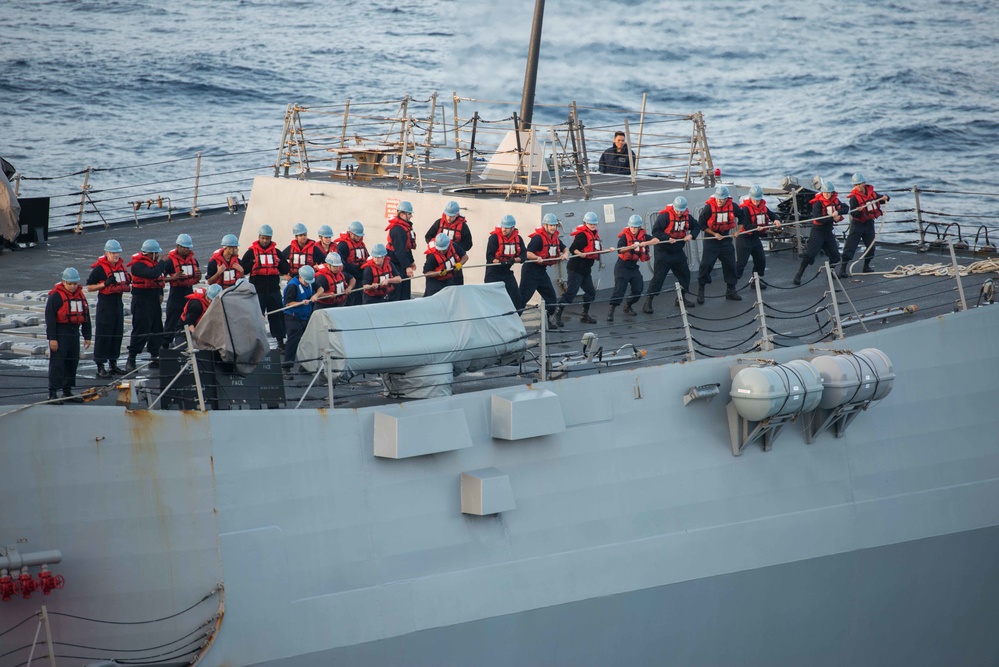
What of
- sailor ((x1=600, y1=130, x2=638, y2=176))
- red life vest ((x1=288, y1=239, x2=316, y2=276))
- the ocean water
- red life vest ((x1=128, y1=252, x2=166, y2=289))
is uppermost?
the ocean water

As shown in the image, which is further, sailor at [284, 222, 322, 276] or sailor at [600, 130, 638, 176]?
sailor at [600, 130, 638, 176]

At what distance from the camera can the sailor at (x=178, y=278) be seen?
1082 centimetres

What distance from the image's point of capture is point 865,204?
13391 millimetres

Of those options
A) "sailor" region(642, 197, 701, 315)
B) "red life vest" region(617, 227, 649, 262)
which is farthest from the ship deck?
"red life vest" region(617, 227, 649, 262)

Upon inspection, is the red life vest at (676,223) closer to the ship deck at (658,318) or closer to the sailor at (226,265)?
the ship deck at (658,318)

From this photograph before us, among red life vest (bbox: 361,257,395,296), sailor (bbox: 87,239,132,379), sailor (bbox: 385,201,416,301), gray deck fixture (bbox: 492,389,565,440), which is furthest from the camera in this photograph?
sailor (bbox: 385,201,416,301)

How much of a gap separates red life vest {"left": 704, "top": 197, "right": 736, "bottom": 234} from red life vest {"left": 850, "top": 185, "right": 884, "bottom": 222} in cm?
181

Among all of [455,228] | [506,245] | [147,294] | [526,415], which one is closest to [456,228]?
[455,228]

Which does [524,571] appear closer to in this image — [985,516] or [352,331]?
[352,331]

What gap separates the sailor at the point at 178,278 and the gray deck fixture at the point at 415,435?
307 centimetres

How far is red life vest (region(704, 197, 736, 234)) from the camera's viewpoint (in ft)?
40.5

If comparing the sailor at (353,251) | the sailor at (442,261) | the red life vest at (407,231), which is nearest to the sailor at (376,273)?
the sailor at (442,261)

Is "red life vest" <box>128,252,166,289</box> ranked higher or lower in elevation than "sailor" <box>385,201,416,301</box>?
lower

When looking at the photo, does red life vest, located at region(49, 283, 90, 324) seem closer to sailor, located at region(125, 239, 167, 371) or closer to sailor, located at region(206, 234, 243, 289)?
sailor, located at region(125, 239, 167, 371)
